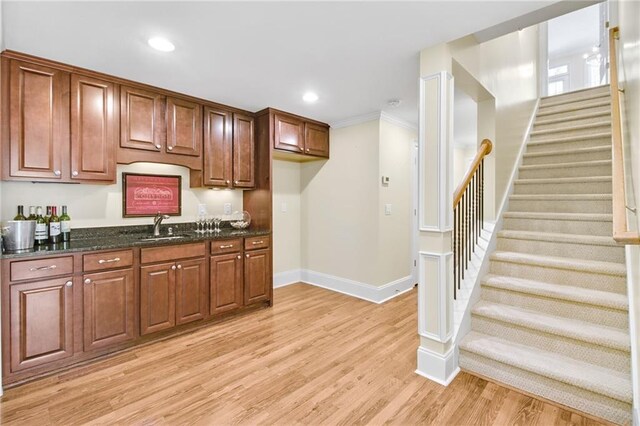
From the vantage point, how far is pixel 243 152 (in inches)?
146

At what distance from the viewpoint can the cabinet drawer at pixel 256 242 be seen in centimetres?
346

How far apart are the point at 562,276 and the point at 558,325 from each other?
50 cm

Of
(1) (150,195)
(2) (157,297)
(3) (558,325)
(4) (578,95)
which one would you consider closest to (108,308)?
(2) (157,297)

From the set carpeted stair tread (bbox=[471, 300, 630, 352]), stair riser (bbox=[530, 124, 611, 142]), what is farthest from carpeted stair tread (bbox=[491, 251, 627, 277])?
stair riser (bbox=[530, 124, 611, 142])

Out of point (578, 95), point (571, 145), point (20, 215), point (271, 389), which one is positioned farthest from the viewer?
point (578, 95)

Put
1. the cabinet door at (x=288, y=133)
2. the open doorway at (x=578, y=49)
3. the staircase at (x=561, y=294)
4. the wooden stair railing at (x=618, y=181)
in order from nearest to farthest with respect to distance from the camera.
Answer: the wooden stair railing at (x=618, y=181) → the staircase at (x=561, y=294) → the cabinet door at (x=288, y=133) → the open doorway at (x=578, y=49)

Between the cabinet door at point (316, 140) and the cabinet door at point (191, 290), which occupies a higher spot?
the cabinet door at point (316, 140)

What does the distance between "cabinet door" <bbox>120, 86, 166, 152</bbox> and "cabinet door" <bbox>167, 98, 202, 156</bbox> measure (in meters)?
0.07

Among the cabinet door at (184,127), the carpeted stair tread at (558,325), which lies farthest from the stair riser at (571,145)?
the cabinet door at (184,127)

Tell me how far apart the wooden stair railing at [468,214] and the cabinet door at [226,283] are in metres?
2.19

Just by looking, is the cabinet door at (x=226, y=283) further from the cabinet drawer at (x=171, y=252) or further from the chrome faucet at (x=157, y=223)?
the chrome faucet at (x=157, y=223)

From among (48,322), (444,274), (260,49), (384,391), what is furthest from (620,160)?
(48,322)

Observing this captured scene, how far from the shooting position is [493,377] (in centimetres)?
215

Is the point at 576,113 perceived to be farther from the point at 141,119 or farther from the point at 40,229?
the point at 40,229
